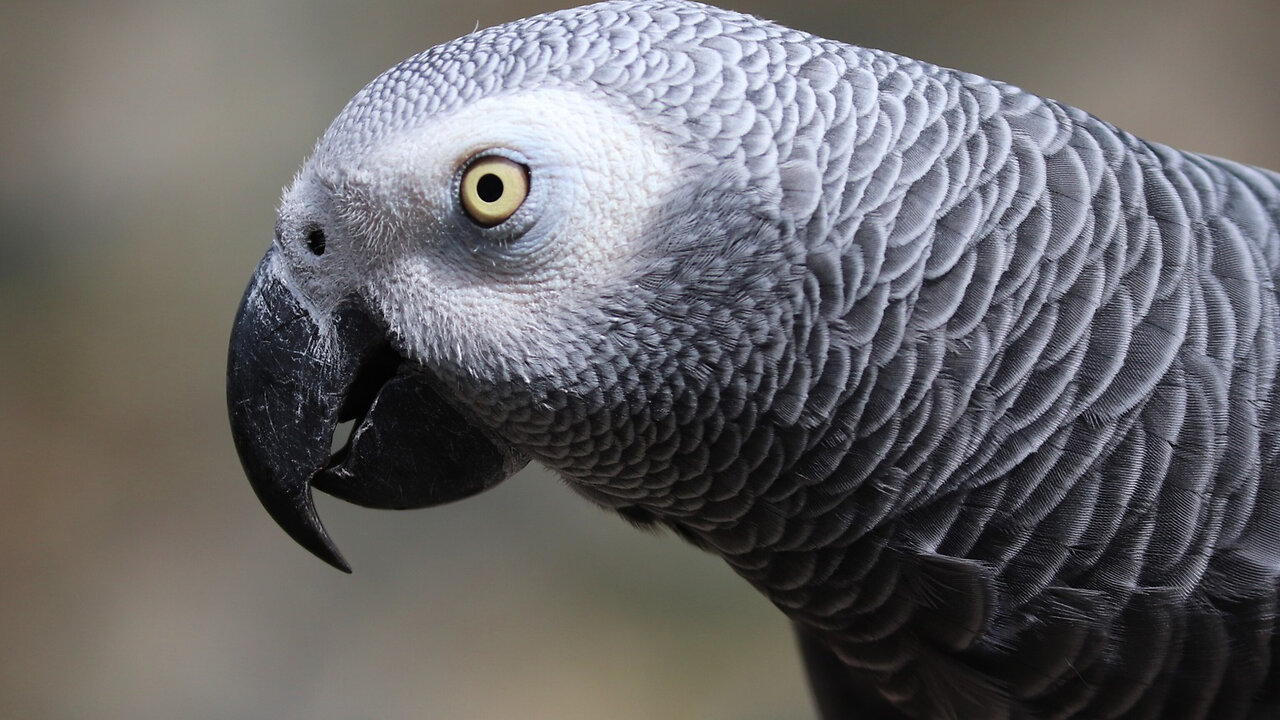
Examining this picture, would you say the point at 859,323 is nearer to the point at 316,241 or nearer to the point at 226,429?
the point at 316,241

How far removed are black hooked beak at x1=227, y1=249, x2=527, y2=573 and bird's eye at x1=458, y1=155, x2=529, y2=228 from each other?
249 millimetres

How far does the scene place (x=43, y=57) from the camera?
362cm

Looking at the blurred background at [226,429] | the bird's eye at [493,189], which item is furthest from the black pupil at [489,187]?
the blurred background at [226,429]

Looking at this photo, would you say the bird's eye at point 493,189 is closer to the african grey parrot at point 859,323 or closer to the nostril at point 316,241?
the african grey parrot at point 859,323

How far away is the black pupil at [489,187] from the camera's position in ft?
3.90

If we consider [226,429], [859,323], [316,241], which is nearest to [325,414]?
[316,241]

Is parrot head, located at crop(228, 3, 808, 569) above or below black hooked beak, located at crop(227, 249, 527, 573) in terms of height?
above

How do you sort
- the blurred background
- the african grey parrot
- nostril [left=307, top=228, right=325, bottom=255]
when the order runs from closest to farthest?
the african grey parrot → nostril [left=307, top=228, right=325, bottom=255] → the blurred background

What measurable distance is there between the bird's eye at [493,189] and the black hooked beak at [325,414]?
9.8 inches

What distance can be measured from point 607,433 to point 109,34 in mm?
3428

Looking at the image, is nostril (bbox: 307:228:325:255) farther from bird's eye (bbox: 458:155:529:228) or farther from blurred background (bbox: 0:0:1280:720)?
blurred background (bbox: 0:0:1280:720)

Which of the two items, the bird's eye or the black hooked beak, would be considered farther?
the black hooked beak

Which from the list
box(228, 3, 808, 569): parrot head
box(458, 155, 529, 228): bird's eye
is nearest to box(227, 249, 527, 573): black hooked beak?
box(228, 3, 808, 569): parrot head

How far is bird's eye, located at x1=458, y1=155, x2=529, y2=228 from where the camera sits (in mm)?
1184
